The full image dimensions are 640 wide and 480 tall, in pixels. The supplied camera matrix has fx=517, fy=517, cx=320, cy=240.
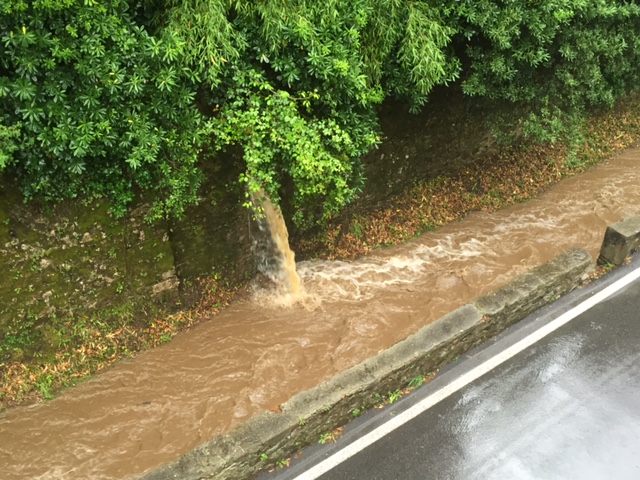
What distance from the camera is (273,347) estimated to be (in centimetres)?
643

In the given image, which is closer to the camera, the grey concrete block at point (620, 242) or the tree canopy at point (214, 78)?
the tree canopy at point (214, 78)

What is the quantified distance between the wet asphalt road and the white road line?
51 mm

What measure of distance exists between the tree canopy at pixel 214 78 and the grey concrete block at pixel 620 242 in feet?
8.40

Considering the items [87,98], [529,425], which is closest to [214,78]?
[87,98]

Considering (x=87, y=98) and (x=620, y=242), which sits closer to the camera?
(x=87, y=98)

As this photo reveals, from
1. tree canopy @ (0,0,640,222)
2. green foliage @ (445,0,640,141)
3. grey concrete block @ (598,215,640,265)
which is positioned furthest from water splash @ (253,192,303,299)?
grey concrete block @ (598,215,640,265)

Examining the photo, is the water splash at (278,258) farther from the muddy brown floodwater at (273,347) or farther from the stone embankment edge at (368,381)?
the stone embankment edge at (368,381)

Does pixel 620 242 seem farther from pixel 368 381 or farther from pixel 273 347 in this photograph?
pixel 273 347

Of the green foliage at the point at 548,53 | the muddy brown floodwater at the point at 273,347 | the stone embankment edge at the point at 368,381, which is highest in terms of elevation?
the green foliage at the point at 548,53

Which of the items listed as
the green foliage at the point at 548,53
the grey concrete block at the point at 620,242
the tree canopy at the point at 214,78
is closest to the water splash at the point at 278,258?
the tree canopy at the point at 214,78

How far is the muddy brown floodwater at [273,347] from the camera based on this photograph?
5285 millimetres

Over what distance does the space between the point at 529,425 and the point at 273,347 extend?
3.03 meters

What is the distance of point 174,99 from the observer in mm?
5156

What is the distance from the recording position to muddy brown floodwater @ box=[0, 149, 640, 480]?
5.29m
